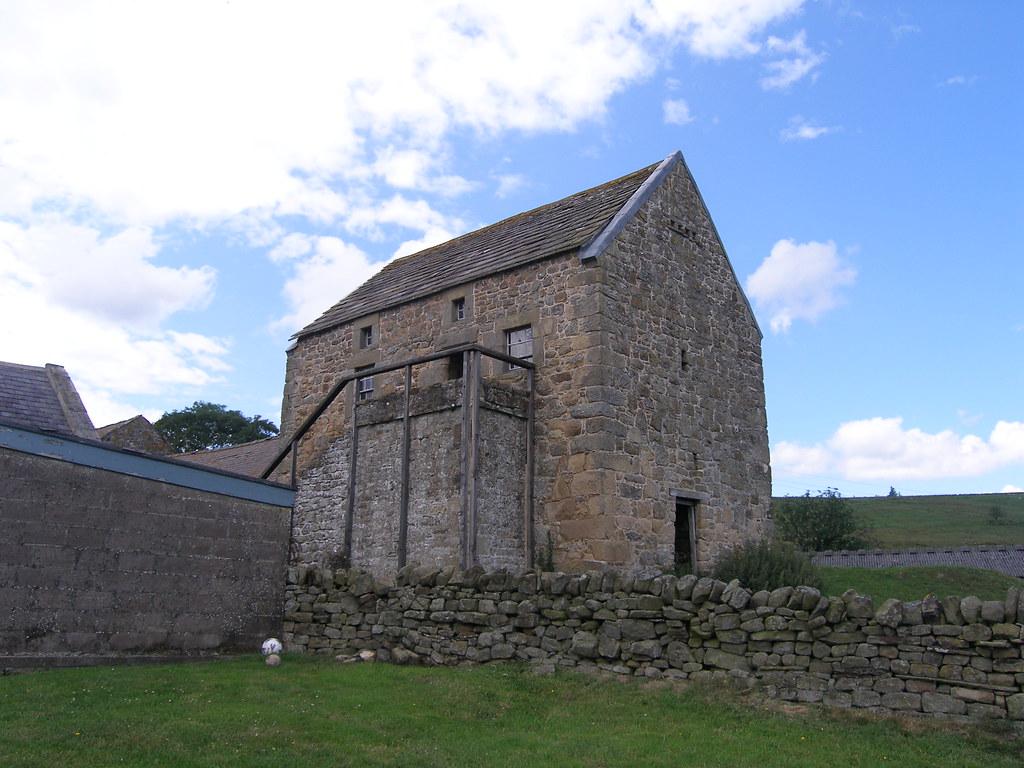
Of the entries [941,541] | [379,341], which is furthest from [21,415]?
[941,541]

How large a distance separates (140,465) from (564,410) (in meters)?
6.47

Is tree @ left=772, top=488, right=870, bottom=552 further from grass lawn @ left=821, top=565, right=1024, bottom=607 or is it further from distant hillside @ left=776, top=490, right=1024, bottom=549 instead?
grass lawn @ left=821, top=565, right=1024, bottom=607

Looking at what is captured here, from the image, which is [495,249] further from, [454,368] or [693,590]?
[693,590]

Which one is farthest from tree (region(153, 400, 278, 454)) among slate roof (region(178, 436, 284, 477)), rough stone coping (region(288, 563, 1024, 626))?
rough stone coping (region(288, 563, 1024, 626))

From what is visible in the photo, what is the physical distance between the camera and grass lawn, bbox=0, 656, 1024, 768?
22.9 feet

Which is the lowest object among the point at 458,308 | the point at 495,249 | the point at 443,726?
the point at 443,726

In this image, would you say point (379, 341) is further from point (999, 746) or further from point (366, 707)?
point (999, 746)

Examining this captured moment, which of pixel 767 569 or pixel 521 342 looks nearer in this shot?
pixel 767 569

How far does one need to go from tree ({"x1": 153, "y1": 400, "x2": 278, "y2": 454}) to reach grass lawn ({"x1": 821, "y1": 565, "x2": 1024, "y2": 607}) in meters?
40.0

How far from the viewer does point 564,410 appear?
1393 cm

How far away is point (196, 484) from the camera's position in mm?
12461

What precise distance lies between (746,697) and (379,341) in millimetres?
11300

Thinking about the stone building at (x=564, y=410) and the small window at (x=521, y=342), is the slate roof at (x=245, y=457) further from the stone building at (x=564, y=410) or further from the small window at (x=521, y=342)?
the small window at (x=521, y=342)

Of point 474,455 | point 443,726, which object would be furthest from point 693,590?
point 474,455
